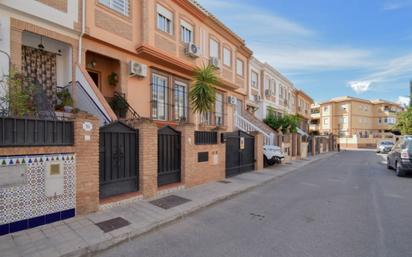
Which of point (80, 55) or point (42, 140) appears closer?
point (42, 140)

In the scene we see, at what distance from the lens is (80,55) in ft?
27.6

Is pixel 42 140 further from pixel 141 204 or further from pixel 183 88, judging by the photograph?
pixel 183 88

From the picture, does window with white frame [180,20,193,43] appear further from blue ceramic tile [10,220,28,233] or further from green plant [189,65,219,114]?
blue ceramic tile [10,220,28,233]

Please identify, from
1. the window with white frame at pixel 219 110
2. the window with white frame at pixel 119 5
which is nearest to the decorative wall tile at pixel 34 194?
the window with white frame at pixel 119 5

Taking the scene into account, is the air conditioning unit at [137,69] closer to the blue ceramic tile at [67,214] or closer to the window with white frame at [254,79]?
the blue ceramic tile at [67,214]

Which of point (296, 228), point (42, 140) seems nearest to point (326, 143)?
point (296, 228)

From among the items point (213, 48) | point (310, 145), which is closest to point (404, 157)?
point (213, 48)

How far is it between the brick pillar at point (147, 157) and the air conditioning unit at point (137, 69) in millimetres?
3893

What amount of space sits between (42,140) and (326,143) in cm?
3421

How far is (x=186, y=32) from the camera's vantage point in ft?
42.9

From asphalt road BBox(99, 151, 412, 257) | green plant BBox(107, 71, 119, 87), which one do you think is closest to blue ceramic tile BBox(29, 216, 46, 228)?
asphalt road BBox(99, 151, 412, 257)

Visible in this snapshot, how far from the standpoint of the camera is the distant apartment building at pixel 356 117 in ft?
174

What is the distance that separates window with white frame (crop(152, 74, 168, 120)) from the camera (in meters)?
11.2

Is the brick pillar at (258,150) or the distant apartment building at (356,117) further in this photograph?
the distant apartment building at (356,117)
